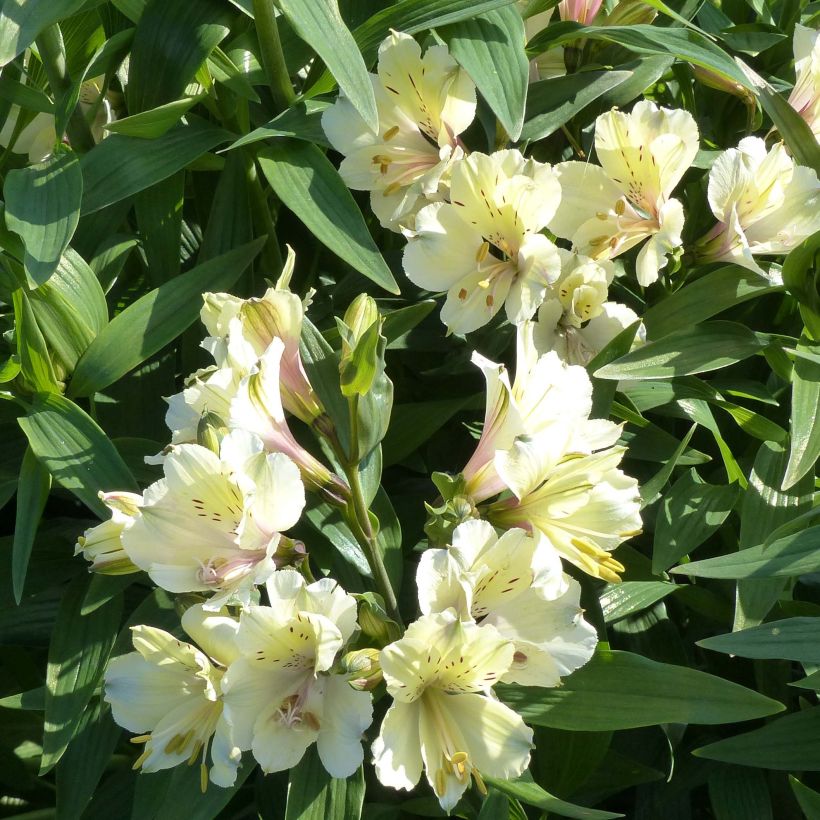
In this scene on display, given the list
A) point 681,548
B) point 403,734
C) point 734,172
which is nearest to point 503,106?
point 734,172

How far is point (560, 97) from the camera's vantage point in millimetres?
1002

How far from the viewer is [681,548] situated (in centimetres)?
92

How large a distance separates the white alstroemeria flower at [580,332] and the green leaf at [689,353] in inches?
1.4

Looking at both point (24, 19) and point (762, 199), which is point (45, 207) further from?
point (762, 199)

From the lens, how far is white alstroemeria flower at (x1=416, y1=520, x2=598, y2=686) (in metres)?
0.67

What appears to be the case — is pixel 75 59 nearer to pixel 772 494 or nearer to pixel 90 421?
pixel 90 421

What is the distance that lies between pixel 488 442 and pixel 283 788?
0.43 meters

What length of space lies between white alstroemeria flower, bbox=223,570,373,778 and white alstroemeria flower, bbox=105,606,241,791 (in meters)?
0.03

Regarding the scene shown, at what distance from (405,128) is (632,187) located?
0.75 ft

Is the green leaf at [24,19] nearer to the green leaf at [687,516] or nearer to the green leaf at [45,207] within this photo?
the green leaf at [45,207]

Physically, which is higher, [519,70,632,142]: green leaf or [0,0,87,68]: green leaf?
[0,0,87,68]: green leaf

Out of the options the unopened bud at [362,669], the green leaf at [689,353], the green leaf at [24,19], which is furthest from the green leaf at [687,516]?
the green leaf at [24,19]

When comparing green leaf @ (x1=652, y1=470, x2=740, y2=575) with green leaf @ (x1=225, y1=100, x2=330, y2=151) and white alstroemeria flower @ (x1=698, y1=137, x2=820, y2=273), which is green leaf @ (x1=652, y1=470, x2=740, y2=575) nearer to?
white alstroemeria flower @ (x1=698, y1=137, x2=820, y2=273)

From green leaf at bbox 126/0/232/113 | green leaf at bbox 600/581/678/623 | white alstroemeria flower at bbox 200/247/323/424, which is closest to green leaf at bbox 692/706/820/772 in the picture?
green leaf at bbox 600/581/678/623
